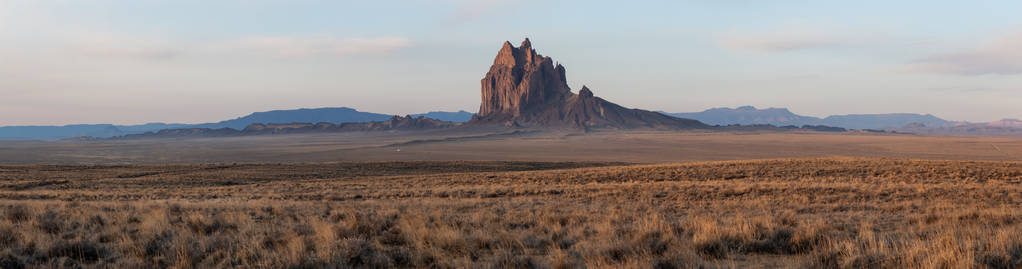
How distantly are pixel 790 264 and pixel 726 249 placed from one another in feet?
2.27

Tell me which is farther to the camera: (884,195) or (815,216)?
(884,195)

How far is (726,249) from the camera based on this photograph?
5.85 metres

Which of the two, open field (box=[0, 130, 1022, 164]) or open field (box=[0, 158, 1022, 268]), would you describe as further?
open field (box=[0, 130, 1022, 164])

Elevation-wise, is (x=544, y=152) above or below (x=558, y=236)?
below

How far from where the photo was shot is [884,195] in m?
12.9

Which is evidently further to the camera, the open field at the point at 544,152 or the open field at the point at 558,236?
the open field at the point at 544,152

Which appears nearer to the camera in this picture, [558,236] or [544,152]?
[558,236]

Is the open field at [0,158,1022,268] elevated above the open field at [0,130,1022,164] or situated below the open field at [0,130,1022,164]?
above

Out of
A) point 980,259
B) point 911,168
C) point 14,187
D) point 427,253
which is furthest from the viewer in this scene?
point 14,187

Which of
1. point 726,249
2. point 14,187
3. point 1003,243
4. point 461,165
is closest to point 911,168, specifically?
point 1003,243

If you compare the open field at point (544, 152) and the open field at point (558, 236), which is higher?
the open field at point (558, 236)

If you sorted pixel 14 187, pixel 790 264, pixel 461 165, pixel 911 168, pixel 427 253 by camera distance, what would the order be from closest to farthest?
pixel 790 264
pixel 427 253
pixel 911 168
pixel 14 187
pixel 461 165

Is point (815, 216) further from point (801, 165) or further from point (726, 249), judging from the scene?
point (801, 165)

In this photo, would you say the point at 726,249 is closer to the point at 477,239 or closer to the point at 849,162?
the point at 477,239
